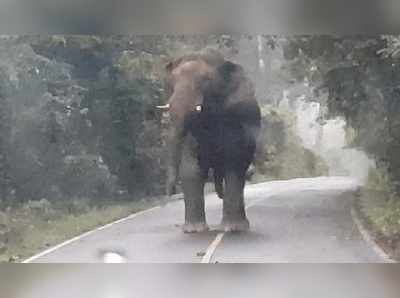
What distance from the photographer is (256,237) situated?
3.51 meters

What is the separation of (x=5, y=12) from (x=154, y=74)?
0.77 meters

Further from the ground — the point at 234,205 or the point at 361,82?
the point at 361,82

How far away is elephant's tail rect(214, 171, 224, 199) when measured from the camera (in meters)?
3.56

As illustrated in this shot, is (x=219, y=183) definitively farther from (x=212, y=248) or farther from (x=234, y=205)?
(x=212, y=248)

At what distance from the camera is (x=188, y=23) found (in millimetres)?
3488

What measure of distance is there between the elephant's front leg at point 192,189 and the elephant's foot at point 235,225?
93 millimetres

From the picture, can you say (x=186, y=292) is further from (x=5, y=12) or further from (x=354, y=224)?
(x=5, y=12)

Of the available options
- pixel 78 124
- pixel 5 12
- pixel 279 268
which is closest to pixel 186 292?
pixel 279 268

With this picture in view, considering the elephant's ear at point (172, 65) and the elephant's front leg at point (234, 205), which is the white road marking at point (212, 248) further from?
the elephant's ear at point (172, 65)

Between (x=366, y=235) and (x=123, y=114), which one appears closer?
(x=366, y=235)

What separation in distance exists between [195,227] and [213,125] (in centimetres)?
51

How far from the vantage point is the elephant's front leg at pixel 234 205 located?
3516 mm

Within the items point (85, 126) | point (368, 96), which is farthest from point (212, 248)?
point (368, 96)

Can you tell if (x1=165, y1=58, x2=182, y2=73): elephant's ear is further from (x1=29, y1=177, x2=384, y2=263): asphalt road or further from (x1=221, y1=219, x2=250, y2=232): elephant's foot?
(x1=221, y1=219, x2=250, y2=232): elephant's foot
